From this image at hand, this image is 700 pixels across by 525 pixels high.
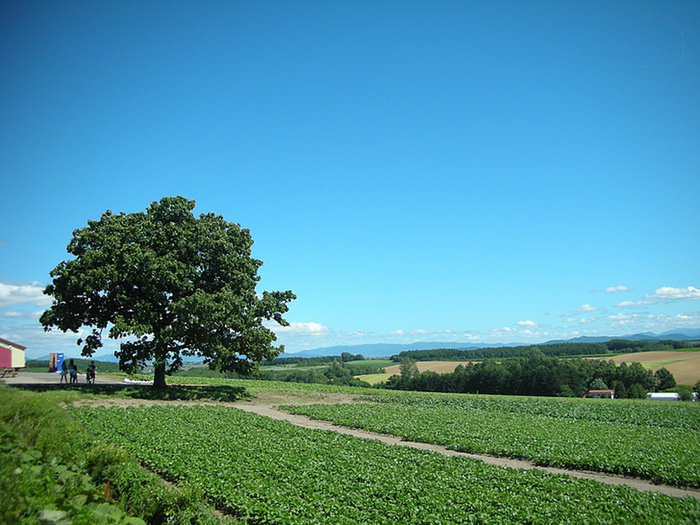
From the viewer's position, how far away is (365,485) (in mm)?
10844

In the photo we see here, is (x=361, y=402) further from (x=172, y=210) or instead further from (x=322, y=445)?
(x=172, y=210)

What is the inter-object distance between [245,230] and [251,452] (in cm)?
2247

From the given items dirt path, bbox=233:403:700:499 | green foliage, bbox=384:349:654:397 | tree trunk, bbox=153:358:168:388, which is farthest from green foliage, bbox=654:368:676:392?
tree trunk, bbox=153:358:168:388

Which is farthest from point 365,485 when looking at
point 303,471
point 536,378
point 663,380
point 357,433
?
point 663,380

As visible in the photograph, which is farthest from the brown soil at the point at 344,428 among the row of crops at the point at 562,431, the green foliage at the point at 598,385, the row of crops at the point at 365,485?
the green foliage at the point at 598,385

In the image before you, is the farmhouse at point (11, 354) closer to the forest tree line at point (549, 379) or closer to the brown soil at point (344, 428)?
the brown soil at point (344, 428)

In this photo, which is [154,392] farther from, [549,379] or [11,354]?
[549,379]

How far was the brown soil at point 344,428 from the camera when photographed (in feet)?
41.0

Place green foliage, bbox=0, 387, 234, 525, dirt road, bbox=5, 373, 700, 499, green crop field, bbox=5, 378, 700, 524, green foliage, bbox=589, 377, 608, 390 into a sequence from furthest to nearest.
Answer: green foliage, bbox=589, 377, 608, 390, dirt road, bbox=5, 373, 700, 499, green crop field, bbox=5, 378, 700, 524, green foliage, bbox=0, 387, 234, 525

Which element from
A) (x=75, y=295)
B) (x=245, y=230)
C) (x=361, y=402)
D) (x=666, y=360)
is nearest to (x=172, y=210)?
(x=245, y=230)

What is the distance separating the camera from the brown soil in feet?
41.0

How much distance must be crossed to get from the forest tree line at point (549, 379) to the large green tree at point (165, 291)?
4941 centimetres

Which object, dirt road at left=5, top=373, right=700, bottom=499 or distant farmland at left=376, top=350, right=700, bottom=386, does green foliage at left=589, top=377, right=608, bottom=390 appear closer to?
distant farmland at left=376, top=350, right=700, bottom=386

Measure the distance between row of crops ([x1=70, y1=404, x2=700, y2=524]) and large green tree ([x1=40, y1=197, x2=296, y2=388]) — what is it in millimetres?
11975
